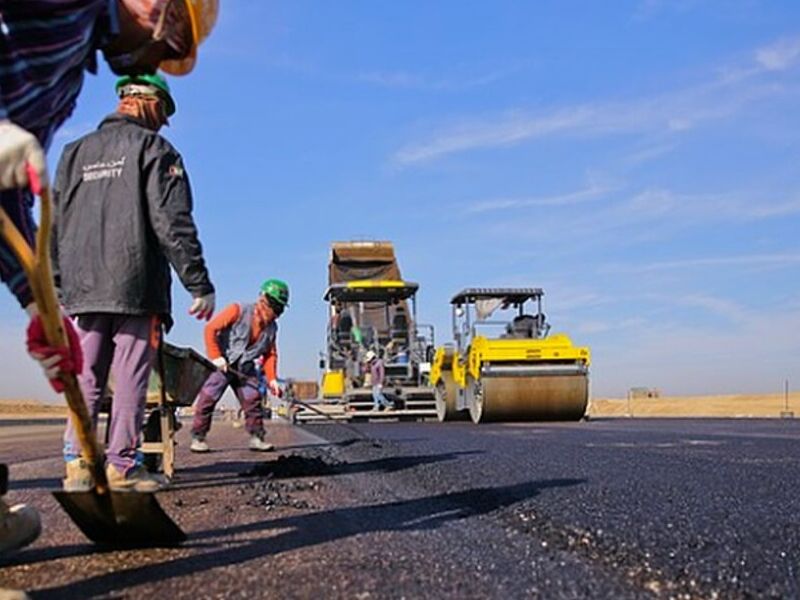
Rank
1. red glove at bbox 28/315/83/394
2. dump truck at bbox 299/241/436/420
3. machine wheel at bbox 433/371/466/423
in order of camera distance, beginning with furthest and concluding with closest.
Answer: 1. dump truck at bbox 299/241/436/420
2. machine wheel at bbox 433/371/466/423
3. red glove at bbox 28/315/83/394

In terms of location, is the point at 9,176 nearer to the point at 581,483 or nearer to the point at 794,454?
the point at 581,483

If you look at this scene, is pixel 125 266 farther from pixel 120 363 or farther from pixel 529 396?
pixel 529 396

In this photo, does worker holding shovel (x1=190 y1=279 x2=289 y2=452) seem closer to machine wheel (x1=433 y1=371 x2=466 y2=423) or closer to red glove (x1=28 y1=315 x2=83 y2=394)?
red glove (x1=28 y1=315 x2=83 y2=394)

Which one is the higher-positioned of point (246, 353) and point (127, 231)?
point (127, 231)

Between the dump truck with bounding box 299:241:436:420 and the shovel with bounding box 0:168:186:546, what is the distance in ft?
51.4

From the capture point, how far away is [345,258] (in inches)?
845

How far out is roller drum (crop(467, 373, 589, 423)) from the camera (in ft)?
44.8

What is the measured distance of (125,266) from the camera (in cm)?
321

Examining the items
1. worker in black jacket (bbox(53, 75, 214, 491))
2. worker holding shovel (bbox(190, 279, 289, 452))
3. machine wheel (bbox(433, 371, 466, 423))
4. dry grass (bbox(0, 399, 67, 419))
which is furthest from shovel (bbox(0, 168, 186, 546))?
dry grass (bbox(0, 399, 67, 419))

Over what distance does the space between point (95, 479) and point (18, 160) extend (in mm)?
954

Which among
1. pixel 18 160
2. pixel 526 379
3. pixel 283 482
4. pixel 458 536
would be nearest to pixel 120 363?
pixel 458 536

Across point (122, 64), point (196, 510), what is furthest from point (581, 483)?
point (122, 64)

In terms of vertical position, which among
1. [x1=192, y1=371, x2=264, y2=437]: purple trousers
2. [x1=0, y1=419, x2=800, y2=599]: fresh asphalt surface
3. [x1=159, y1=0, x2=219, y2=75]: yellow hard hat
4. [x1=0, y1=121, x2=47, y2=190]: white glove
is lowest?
[x1=0, y1=419, x2=800, y2=599]: fresh asphalt surface

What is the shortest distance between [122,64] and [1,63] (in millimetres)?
548
